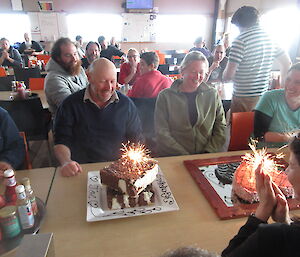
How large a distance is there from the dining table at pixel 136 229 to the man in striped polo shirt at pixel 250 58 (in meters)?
1.79

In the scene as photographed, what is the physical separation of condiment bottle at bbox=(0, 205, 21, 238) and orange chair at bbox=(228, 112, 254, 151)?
5.59 feet

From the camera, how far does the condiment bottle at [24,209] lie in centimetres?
103

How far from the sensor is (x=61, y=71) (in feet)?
8.97

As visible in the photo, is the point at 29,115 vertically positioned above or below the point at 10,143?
below

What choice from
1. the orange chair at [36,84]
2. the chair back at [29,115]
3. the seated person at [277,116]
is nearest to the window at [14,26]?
the orange chair at [36,84]

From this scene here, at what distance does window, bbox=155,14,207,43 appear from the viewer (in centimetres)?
966

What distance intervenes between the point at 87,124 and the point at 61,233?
1.02 metres

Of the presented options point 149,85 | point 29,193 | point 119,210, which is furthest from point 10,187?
point 149,85

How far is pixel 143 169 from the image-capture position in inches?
53.4

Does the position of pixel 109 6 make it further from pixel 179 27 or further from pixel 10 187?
pixel 10 187

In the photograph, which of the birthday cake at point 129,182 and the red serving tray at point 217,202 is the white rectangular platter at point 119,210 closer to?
the birthday cake at point 129,182

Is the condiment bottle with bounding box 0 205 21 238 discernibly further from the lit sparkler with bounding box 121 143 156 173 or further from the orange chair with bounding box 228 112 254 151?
the orange chair with bounding box 228 112 254 151

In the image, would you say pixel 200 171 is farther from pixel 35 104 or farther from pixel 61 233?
pixel 35 104

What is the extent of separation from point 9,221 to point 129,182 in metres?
0.53
